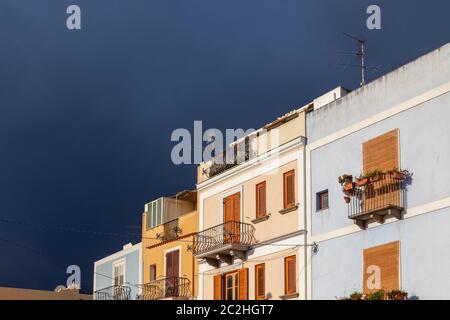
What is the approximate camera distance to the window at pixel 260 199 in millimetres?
36094

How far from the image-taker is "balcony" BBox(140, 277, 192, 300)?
39875mm

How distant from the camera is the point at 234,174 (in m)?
38.0

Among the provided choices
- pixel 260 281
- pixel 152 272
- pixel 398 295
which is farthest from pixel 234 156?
pixel 398 295

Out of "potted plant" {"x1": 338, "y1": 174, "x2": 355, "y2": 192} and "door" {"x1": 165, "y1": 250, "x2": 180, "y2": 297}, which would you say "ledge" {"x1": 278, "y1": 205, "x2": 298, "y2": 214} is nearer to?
"potted plant" {"x1": 338, "y1": 174, "x2": 355, "y2": 192}

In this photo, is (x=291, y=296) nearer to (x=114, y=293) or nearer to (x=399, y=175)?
(x=399, y=175)

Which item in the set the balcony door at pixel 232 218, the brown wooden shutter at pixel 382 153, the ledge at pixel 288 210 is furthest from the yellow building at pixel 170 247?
the brown wooden shutter at pixel 382 153

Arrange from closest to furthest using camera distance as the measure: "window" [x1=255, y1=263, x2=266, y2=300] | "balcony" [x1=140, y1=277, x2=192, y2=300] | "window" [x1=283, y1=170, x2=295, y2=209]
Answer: "window" [x1=283, y1=170, x2=295, y2=209] < "window" [x1=255, y1=263, x2=266, y2=300] < "balcony" [x1=140, y1=277, x2=192, y2=300]

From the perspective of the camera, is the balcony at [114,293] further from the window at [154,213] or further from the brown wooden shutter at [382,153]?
the brown wooden shutter at [382,153]

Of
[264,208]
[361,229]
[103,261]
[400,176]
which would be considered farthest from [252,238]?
[103,261]

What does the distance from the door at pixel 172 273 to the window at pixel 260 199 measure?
622 centimetres

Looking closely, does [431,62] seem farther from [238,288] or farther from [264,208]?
[238,288]

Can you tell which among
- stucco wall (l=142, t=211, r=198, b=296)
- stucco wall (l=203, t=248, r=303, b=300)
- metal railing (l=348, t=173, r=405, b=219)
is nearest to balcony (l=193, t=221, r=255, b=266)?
stucco wall (l=203, t=248, r=303, b=300)

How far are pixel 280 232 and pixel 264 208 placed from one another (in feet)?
5.24

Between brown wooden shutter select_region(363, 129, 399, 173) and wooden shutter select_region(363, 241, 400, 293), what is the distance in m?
2.57
